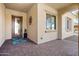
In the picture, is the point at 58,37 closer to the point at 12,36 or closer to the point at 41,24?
the point at 41,24

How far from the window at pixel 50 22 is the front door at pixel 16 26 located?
8.34 ft

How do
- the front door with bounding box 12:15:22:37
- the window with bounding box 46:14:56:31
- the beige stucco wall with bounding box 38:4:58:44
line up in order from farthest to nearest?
the front door with bounding box 12:15:22:37
the window with bounding box 46:14:56:31
the beige stucco wall with bounding box 38:4:58:44

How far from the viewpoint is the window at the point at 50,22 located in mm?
5222

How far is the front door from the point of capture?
21.1ft

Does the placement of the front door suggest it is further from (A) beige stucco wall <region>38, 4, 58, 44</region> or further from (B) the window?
(A) beige stucco wall <region>38, 4, 58, 44</region>

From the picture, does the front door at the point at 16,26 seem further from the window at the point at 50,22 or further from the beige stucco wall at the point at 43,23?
the beige stucco wall at the point at 43,23

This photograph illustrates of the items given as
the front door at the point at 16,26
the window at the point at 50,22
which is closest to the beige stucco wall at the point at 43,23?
the window at the point at 50,22

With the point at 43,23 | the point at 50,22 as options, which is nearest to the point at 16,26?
the point at 50,22

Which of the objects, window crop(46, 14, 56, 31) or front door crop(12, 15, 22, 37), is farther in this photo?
front door crop(12, 15, 22, 37)

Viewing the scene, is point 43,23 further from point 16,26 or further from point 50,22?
point 16,26

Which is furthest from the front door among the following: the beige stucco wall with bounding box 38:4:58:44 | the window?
the beige stucco wall with bounding box 38:4:58:44

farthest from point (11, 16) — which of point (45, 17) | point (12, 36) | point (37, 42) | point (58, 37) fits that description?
point (58, 37)

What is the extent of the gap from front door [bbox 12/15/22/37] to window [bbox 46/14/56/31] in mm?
2541

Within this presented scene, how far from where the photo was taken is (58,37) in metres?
6.36
